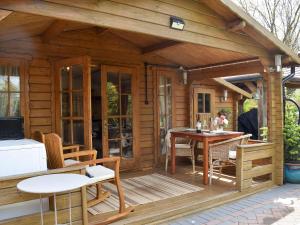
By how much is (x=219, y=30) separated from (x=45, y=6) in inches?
91.6

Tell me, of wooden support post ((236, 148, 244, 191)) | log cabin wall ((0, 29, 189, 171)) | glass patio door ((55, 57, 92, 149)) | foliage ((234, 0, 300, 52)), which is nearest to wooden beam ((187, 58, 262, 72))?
log cabin wall ((0, 29, 189, 171))

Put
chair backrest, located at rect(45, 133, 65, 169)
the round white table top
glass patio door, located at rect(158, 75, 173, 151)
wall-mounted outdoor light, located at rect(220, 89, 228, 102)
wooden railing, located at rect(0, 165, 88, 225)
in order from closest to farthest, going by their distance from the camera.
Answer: the round white table top < wooden railing, located at rect(0, 165, 88, 225) < chair backrest, located at rect(45, 133, 65, 169) < glass patio door, located at rect(158, 75, 173, 151) < wall-mounted outdoor light, located at rect(220, 89, 228, 102)

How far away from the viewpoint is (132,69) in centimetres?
540

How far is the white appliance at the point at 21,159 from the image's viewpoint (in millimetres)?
2480

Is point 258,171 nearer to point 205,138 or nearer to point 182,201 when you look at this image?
point 205,138

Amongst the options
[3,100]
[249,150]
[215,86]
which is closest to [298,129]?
[249,150]

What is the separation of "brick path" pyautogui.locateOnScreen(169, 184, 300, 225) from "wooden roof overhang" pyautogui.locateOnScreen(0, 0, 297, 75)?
2.16m

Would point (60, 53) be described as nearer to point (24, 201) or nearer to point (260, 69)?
point (24, 201)

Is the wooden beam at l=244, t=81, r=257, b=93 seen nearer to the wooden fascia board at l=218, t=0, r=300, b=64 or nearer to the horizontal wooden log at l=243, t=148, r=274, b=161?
the wooden fascia board at l=218, t=0, r=300, b=64

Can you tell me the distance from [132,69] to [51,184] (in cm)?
354

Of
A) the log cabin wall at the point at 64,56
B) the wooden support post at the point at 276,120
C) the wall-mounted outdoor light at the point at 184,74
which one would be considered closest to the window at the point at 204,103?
the wall-mounted outdoor light at the point at 184,74

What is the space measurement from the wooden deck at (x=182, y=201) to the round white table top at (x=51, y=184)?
909 mm

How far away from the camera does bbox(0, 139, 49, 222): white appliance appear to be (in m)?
2.49

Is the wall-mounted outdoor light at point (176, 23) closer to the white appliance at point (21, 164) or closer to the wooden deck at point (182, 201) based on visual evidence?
the white appliance at point (21, 164)
